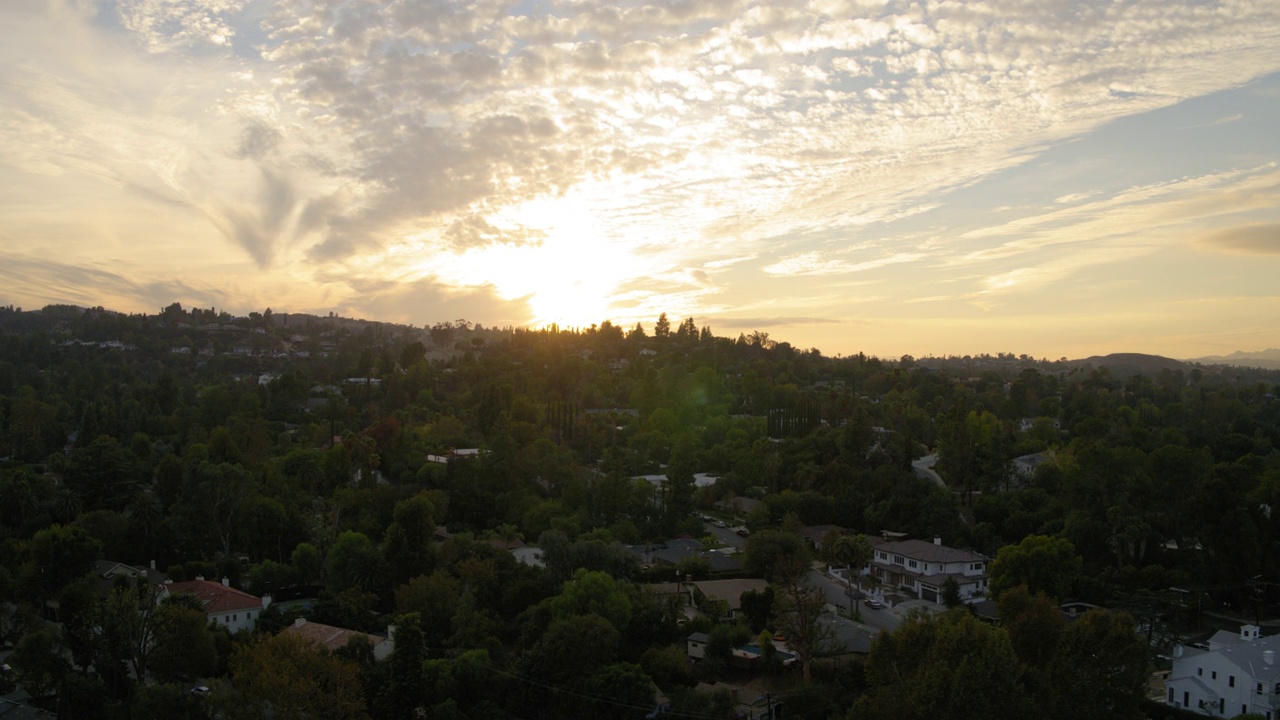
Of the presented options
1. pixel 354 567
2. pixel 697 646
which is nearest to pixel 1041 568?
pixel 697 646

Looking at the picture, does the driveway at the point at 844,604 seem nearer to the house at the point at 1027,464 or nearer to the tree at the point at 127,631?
the house at the point at 1027,464

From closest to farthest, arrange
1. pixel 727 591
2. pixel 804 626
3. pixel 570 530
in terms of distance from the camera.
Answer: pixel 804 626, pixel 727 591, pixel 570 530

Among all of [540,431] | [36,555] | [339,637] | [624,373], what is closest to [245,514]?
[36,555]

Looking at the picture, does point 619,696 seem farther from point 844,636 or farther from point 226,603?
point 226,603

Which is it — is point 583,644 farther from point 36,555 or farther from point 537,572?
point 36,555

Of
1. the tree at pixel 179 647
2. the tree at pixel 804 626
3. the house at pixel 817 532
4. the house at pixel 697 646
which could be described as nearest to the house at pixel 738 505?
the house at pixel 817 532
